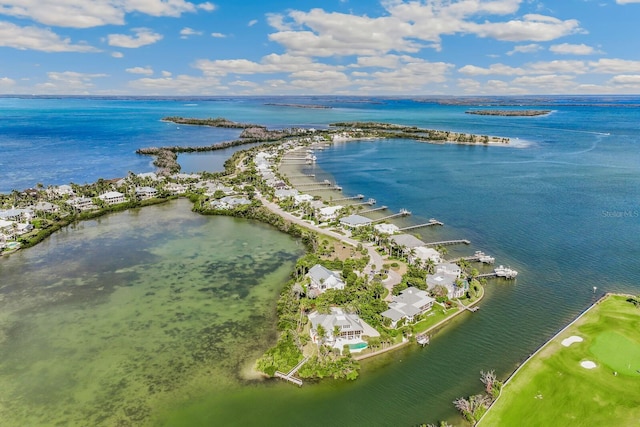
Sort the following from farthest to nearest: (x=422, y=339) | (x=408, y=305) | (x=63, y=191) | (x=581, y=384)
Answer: (x=63, y=191), (x=408, y=305), (x=422, y=339), (x=581, y=384)

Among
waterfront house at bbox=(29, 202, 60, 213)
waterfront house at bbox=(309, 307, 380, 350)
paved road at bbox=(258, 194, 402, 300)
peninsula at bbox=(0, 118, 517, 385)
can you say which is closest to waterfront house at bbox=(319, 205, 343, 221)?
peninsula at bbox=(0, 118, 517, 385)

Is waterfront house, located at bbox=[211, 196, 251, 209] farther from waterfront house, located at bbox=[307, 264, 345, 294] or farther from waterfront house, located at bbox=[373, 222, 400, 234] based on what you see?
waterfront house, located at bbox=[307, 264, 345, 294]

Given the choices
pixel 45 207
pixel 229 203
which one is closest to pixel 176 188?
pixel 229 203

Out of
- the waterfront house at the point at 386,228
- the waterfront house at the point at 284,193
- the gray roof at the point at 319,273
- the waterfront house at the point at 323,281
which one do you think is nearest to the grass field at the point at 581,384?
the waterfront house at the point at 323,281

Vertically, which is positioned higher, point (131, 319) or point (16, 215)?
point (16, 215)

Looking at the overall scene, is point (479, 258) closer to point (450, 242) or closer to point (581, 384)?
point (450, 242)

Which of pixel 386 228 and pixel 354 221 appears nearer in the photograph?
pixel 386 228
